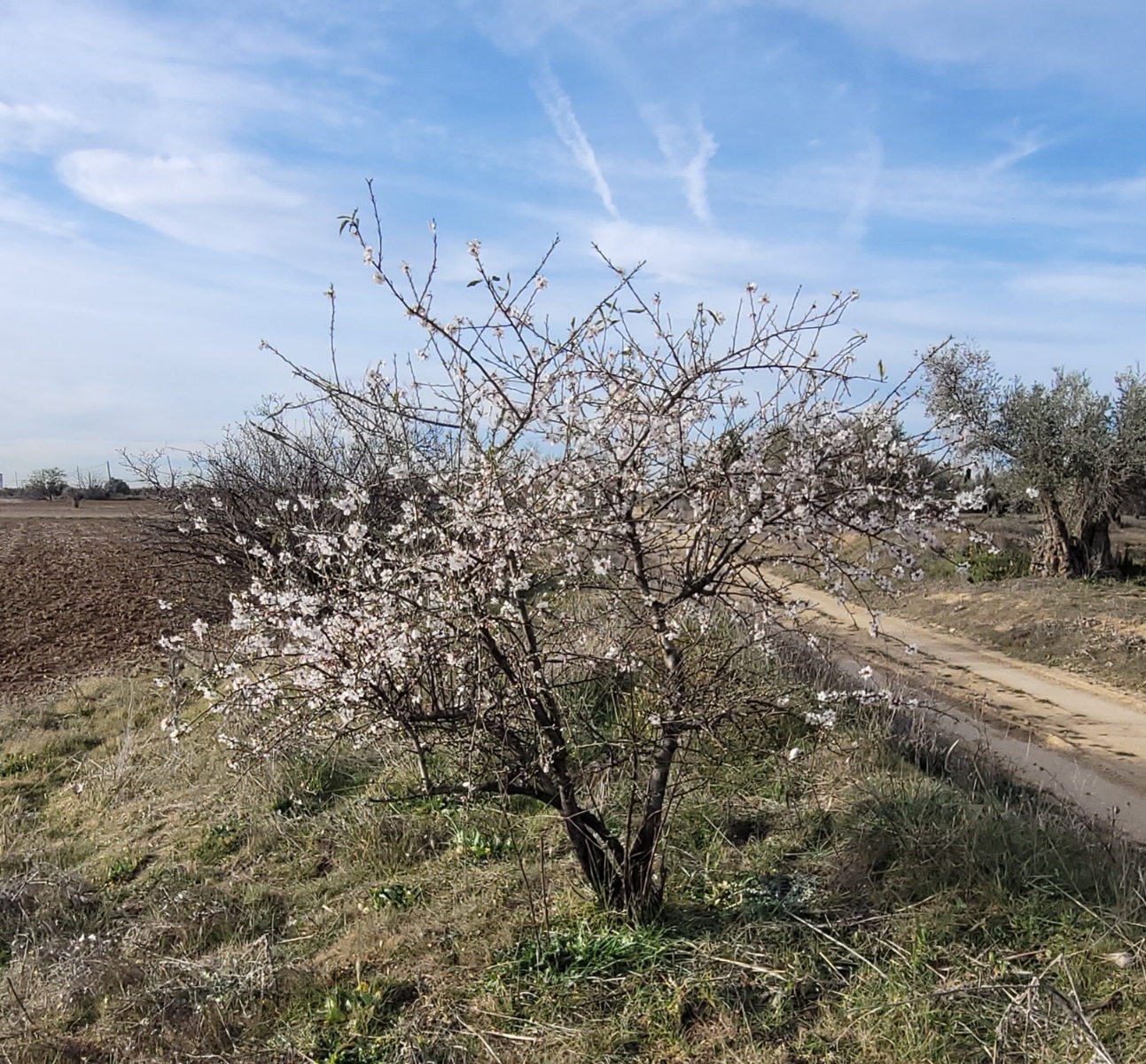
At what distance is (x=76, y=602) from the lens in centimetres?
1831

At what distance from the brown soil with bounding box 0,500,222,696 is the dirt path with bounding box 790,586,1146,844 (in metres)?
9.44

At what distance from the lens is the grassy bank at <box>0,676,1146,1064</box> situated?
3.37 metres

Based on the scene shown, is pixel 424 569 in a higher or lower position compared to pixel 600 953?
higher

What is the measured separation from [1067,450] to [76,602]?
18.7 metres

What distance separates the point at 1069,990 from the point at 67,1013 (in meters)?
4.20

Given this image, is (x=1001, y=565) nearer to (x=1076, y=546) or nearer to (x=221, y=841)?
(x=1076, y=546)

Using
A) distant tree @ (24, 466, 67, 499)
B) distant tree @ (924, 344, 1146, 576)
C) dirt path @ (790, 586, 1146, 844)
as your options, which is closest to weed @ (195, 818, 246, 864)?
dirt path @ (790, 586, 1146, 844)

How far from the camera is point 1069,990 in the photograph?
3285 millimetres

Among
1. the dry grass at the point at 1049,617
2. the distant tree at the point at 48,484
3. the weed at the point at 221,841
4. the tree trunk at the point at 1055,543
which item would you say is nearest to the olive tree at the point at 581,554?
the weed at the point at 221,841

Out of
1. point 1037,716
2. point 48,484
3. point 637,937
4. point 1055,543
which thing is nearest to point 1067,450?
point 1055,543

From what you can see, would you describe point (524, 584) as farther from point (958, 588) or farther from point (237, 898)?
point (958, 588)

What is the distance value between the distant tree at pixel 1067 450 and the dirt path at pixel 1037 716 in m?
4.61

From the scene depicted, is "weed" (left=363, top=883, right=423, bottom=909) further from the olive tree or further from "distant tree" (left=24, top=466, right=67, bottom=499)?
"distant tree" (left=24, top=466, right=67, bottom=499)

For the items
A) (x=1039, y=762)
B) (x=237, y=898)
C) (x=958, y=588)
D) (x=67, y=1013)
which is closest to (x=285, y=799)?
(x=237, y=898)
